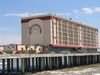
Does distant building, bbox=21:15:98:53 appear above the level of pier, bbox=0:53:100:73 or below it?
above

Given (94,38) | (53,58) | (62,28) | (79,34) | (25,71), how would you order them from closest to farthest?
(25,71), (53,58), (62,28), (79,34), (94,38)

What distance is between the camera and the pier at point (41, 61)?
67.6 meters

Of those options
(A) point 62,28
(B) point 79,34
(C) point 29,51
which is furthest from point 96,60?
(C) point 29,51

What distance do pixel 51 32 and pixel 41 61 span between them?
14.8m

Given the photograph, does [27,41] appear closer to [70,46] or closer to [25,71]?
[70,46]

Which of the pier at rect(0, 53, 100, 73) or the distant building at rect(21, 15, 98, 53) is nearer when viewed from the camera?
the pier at rect(0, 53, 100, 73)

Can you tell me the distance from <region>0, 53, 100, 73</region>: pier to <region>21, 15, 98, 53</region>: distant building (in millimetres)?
4228

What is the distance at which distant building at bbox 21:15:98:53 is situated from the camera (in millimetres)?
92188

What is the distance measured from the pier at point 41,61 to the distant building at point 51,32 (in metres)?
4.23

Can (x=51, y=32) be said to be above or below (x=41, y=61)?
above

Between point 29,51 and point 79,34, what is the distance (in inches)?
1717

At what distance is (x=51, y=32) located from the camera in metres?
92.7

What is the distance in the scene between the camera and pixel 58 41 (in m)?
96.9

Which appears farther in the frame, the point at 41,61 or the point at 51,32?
the point at 51,32
